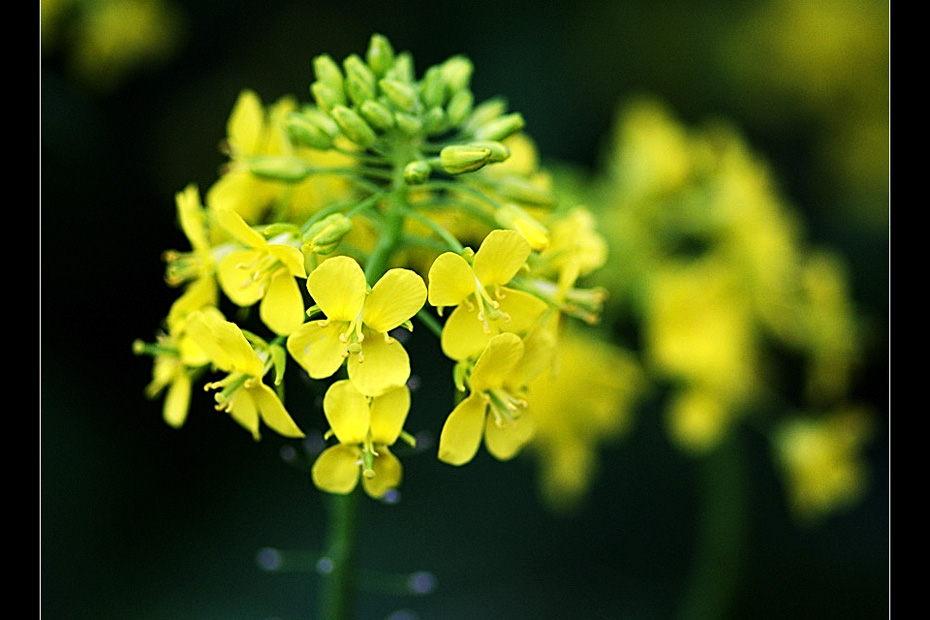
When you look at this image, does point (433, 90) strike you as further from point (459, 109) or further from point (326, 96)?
point (326, 96)

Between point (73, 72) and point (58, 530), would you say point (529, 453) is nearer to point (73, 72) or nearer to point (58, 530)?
point (58, 530)

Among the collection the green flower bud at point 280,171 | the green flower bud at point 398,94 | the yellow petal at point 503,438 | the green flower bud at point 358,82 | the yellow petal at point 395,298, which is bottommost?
the yellow petal at point 503,438

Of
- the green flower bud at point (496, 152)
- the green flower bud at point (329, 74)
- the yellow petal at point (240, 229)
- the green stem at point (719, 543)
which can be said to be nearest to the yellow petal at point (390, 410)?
the yellow petal at point (240, 229)

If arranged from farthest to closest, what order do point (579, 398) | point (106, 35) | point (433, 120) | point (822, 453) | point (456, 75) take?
point (106, 35) → point (822, 453) → point (579, 398) → point (456, 75) → point (433, 120)

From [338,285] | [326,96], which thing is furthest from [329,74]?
[338,285]

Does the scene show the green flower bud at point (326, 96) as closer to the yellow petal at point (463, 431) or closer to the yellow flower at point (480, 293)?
the yellow flower at point (480, 293)

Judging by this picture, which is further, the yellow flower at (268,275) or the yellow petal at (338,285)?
the yellow flower at (268,275)

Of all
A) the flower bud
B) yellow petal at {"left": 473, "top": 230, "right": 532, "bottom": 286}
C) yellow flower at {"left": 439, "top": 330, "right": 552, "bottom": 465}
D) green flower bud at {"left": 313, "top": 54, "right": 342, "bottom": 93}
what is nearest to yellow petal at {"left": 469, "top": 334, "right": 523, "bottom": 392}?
yellow flower at {"left": 439, "top": 330, "right": 552, "bottom": 465}
